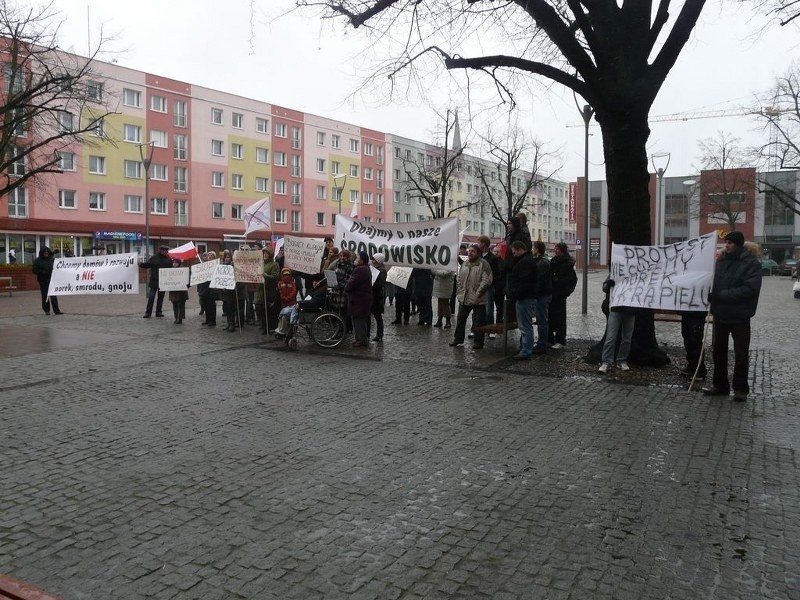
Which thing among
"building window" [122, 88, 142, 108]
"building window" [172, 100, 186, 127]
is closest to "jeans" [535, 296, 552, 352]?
"building window" [122, 88, 142, 108]

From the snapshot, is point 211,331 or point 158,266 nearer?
point 211,331

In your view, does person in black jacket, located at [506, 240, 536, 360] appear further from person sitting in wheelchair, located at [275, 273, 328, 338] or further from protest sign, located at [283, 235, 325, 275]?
protest sign, located at [283, 235, 325, 275]

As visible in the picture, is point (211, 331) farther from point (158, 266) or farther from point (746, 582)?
point (746, 582)

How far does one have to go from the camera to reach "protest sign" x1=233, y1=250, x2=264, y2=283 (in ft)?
44.7

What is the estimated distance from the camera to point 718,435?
620 cm

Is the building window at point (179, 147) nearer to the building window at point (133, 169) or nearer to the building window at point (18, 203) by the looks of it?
the building window at point (133, 169)

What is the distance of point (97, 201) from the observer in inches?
2078

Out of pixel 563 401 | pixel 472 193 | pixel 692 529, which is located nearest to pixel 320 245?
pixel 563 401

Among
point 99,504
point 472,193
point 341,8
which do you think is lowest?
point 99,504

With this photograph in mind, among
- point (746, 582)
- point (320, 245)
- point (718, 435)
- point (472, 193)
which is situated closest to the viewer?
point (746, 582)

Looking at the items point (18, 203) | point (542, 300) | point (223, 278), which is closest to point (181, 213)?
point (18, 203)

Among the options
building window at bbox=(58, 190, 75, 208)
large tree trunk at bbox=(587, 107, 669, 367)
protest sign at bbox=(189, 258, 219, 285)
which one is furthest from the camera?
building window at bbox=(58, 190, 75, 208)

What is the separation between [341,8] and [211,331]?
7.09 meters

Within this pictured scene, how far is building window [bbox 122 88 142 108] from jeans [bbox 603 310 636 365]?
54.5m
